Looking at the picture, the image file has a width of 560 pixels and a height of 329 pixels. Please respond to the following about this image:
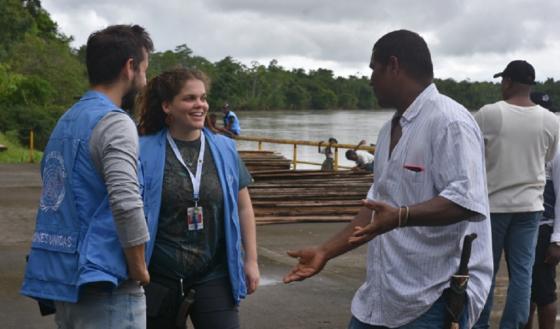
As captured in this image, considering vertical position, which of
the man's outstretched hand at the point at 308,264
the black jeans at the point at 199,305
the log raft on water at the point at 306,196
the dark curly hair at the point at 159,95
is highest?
the dark curly hair at the point at 159,95

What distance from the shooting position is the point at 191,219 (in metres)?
4.04

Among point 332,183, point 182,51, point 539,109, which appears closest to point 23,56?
point 332,183

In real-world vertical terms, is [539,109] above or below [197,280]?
above

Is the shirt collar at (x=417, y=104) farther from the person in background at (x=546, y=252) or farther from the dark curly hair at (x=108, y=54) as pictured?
the person in background at (x=546, y=252)

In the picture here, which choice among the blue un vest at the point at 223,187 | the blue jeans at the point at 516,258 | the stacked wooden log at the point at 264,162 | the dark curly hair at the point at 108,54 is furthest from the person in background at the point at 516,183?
the stacked wooden log at the point at 264,162

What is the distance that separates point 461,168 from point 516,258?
2.62 m

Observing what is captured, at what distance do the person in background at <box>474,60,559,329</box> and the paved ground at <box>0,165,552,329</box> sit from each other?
4.80 feet

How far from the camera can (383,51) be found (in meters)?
3.46

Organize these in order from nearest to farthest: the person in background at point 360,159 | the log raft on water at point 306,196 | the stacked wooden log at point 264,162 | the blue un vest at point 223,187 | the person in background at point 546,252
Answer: the blue un vest at point 223,187
the person in background at point 546,252
the log raft on water at point 306,196
the person in background at point 360,159
the stacked wooden log at point 264,162

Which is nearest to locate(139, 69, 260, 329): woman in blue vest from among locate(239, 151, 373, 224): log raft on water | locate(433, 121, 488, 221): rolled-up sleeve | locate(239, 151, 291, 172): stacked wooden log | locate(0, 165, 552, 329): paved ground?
locate(433, 121, 488, 221): rolled-up sleeve

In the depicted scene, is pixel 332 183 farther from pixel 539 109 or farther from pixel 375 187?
pixel 375 187

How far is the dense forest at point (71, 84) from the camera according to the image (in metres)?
18.0

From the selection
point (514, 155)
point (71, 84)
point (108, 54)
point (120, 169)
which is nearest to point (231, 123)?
point (514, 155)

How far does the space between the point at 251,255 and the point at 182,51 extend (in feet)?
326
